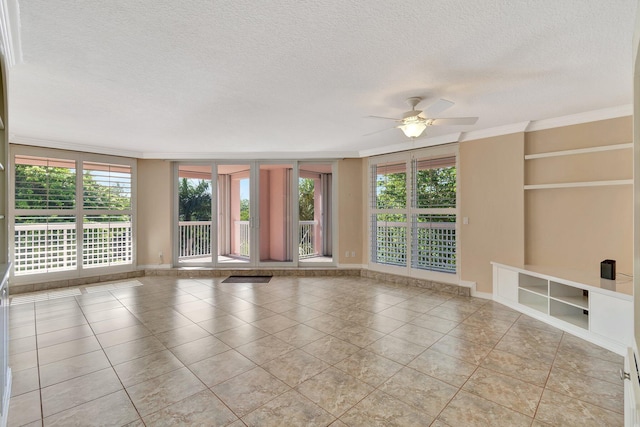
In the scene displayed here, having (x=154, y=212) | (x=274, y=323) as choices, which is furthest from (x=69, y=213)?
(x=274, y=323)

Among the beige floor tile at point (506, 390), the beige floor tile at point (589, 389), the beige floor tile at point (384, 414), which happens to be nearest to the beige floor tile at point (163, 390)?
the beige floor tile at point (384, 414)

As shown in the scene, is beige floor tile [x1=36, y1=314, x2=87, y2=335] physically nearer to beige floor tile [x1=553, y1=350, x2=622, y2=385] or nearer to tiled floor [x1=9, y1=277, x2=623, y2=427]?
tiled floor [x1=9, y1=277, x2=623, y2=427]

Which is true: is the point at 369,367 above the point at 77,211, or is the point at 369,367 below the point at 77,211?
below

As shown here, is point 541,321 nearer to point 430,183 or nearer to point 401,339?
point 401,339

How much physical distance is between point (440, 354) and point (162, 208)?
582cm

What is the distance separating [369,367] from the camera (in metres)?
2.59

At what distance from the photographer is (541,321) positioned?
144 inches

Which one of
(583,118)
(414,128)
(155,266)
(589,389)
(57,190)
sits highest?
(583,118)

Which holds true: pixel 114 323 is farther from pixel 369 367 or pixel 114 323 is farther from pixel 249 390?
pixel 369 367

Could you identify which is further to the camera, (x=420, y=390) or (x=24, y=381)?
(x=24, y=381)

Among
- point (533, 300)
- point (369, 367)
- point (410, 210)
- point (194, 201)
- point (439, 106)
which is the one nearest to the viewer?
point (369, 367)

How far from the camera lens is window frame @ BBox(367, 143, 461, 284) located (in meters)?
4.93

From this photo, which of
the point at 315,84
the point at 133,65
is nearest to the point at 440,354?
the point at 315,84

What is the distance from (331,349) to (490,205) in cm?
328
